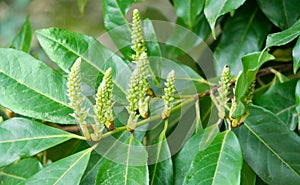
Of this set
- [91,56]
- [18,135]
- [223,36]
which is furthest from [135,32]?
[223,36]

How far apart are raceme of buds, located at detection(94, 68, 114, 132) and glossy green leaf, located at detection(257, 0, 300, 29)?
0.37 meters

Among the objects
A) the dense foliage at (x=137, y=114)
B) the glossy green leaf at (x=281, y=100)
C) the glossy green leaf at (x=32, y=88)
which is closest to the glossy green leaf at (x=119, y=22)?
the dense foliage at (x=137, y=114)

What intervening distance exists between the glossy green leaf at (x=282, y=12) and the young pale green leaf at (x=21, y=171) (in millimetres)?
443

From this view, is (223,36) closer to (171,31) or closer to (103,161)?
(171,31)

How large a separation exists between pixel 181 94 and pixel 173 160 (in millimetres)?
100

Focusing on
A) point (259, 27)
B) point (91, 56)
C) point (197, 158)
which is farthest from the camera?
point (259, 27)

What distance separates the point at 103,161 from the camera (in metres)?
0.66

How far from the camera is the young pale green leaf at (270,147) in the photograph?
24.5 inches

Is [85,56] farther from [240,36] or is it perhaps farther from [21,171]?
[240,36]

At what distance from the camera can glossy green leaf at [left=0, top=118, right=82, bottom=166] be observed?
596mm

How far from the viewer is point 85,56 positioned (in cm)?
68

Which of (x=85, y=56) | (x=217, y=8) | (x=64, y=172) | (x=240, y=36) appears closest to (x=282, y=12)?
(x=240, y=36)

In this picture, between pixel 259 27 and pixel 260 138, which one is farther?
pixel 259 27

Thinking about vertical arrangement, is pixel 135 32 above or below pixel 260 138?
above
